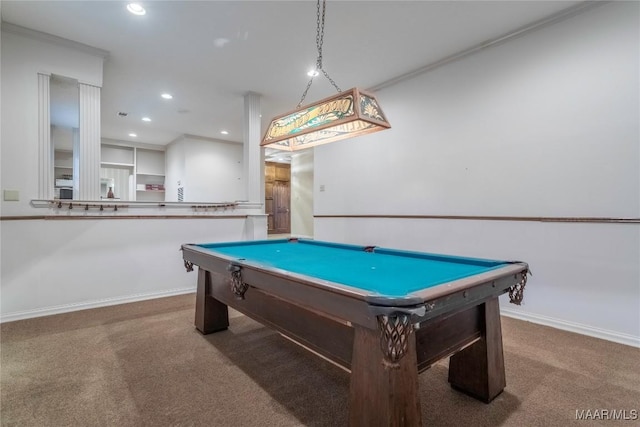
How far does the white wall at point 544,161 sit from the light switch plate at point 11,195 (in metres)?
3.93

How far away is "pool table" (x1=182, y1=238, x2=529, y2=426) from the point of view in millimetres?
1040

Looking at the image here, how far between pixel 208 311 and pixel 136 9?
2.58m

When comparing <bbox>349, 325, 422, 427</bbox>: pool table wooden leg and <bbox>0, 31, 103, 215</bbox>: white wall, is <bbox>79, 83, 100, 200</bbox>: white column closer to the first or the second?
<bbox>0, 31, 103, 215</bbox>: white wall

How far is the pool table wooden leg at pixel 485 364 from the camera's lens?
154 centimetres

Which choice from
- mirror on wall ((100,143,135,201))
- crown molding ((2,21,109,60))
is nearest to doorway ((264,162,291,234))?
mirror on wall ((100,143,135,201))

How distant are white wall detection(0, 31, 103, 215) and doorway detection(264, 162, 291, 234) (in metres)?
6.31

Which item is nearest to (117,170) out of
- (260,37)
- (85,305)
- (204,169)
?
(204,169)

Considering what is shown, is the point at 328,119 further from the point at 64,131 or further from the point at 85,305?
the point at 64,131

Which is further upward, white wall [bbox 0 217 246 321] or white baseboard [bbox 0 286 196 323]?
white wall [bbox 0 217 246 321]

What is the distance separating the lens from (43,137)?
283cm

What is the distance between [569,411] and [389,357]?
125 centimetres

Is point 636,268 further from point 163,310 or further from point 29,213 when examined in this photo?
point 29,213

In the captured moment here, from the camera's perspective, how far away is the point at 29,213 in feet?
9.11

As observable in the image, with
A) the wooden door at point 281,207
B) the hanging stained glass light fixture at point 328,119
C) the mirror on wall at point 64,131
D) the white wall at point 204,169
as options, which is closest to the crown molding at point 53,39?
the mirror on wall at point 64,131
